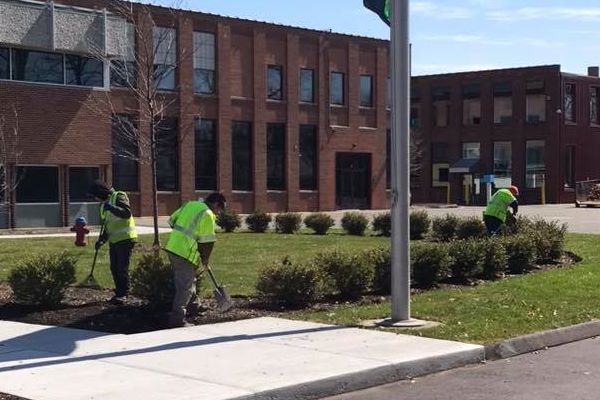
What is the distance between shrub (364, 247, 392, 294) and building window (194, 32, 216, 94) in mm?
30464

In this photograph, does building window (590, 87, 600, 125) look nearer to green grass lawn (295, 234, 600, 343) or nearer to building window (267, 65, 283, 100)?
building window (267, 65, 283, 100)

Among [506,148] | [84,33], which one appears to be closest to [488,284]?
[84,33]

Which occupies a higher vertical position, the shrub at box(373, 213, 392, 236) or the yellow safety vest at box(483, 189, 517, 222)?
the yellow safety vest at box(483, 189, 517, 222)

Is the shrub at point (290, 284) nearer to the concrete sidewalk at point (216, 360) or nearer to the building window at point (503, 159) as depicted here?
the concrete sidewalk at point (216, 360)

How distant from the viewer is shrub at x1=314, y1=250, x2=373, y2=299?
12.0 metres

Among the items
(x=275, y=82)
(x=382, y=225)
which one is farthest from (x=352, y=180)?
(x=382, y=225)

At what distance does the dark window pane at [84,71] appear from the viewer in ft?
107

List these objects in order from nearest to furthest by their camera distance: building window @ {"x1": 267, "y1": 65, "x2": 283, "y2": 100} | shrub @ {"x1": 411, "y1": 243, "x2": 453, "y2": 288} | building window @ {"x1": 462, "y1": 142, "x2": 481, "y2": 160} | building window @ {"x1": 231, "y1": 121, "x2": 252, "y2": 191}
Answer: shrub @ {"x1": 411, "y1": 243, "x2": 453, "y2": 288} → building window @ {"x1": 231, "y1": 121, "x2": 252, "y2": 191} → building window @ {"x1": 267, "y1": 65, "x2": 283, "y2": 100} → building window @ {"x1": 462, "y1": 142, "x2": 481, "y2": 160}

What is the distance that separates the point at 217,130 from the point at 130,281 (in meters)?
32.0

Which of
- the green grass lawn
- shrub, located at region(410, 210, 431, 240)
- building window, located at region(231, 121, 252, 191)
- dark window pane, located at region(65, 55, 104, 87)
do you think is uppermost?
dark window pane, located at region(65, 55, 104, 87)

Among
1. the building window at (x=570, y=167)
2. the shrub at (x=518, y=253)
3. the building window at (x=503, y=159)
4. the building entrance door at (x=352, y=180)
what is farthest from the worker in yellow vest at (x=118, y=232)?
the building window at (x=570, y=167)

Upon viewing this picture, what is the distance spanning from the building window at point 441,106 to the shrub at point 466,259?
56186mm

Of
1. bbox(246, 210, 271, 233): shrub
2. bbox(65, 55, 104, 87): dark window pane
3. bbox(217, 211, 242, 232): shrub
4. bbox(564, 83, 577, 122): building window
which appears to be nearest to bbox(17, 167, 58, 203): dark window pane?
bbox(65, 55, 104, 87): dark window pane

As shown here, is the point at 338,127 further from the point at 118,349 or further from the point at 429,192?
the point at 118,349
